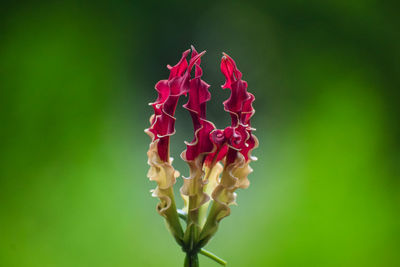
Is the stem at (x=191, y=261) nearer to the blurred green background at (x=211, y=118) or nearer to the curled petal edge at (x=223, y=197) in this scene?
the curled petal edge at (x=223, y=197)

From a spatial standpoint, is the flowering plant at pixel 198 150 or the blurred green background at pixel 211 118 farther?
→ the blurred green background at pixel 211 118

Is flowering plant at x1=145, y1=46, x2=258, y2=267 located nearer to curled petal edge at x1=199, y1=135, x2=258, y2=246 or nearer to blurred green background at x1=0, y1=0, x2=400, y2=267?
curled petal edge at x1=199, y1=135, x2=258, y2=246

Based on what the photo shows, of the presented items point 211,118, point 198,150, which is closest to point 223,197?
point 198,150

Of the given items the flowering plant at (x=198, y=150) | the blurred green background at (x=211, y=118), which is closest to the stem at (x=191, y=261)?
the flowering plant at (x=198, y=150)

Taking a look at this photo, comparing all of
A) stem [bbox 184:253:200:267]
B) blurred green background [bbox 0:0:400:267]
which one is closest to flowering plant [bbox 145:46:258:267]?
stem [bbox 184:253:200:267]
